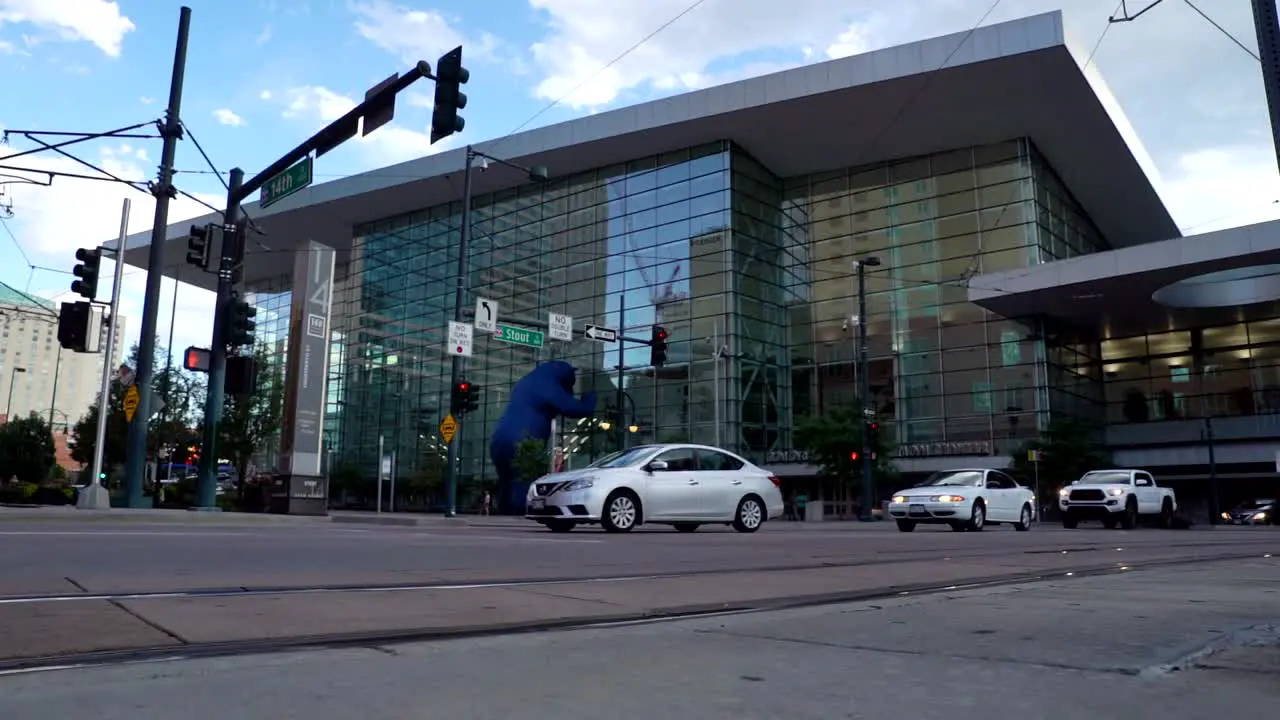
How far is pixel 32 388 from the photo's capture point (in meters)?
119

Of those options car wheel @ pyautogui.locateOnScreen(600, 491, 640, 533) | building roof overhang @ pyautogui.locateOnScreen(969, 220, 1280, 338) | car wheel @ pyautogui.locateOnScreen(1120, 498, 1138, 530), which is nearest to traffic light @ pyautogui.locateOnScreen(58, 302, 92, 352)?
car wheel @ pyautogui.locateOnScreen(600, 491, 640, 533)

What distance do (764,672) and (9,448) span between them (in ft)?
252

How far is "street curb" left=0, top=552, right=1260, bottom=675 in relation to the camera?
393cm

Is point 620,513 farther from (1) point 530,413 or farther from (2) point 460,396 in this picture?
(1) point 530,413

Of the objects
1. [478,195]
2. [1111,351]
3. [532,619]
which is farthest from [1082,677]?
[1111,351]

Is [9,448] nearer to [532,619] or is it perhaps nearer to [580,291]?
[580,291]

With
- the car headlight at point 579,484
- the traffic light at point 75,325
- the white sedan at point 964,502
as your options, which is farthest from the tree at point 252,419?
the car headlight at point 579,484

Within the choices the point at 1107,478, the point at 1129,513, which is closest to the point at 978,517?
the point at 1129,513

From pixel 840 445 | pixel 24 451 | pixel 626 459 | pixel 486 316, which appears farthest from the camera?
pixel 24 451

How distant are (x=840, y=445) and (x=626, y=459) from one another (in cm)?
2430

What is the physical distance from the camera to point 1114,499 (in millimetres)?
24844

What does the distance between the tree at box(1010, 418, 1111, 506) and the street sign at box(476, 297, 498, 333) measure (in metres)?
23.1

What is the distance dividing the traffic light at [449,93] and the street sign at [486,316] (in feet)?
43.1

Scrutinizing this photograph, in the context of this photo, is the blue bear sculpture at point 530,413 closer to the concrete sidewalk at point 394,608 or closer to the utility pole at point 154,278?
the utility pole at point 154,278
